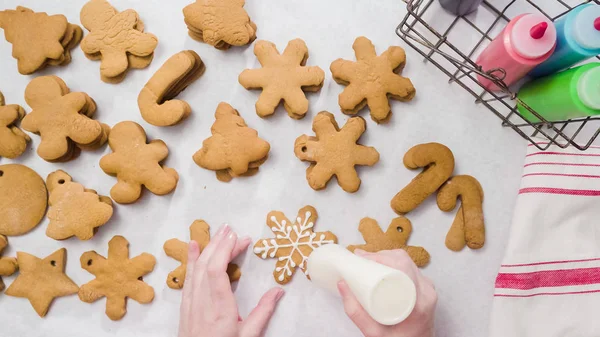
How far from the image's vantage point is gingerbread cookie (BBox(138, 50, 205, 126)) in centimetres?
100

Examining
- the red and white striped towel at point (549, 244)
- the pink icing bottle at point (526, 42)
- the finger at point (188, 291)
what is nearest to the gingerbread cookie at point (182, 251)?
the finger at point (188, 291)

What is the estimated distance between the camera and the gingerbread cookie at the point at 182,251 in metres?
1.02

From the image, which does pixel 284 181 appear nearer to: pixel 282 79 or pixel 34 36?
pixel 282 79

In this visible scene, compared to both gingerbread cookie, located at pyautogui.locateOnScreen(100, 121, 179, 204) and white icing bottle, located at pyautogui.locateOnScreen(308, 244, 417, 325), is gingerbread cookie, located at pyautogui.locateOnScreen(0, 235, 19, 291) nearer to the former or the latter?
gingerbread cookie, located at pyautogui.locateOnScreen(100, 121, 179, 204)

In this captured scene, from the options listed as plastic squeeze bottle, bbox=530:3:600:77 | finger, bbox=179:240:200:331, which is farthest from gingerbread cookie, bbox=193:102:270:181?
plastic squeeze bottle, bbox=530:3:600:77

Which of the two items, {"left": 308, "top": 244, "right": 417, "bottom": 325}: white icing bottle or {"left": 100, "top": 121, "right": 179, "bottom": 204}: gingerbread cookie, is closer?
{"left": 308, "top": 244, "right": 417, "bottom": 325}: white icing bottle

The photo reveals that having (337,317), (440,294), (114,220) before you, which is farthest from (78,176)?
(440,294)

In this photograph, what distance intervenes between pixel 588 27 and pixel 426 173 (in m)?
0.39

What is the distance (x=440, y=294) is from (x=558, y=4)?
67cm

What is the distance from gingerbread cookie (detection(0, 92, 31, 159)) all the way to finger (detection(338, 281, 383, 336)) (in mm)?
759

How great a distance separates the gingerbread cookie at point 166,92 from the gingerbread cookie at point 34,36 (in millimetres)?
218

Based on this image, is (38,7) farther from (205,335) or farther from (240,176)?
(205,335)

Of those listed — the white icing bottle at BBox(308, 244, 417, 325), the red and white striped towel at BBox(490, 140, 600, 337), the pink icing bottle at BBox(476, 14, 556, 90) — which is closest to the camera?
the white icing bottle at BBox(308, 244, 417, 325)

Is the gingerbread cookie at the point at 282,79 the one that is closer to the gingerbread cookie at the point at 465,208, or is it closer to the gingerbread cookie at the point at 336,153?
the gingerbread cookie at the point at 336,153
